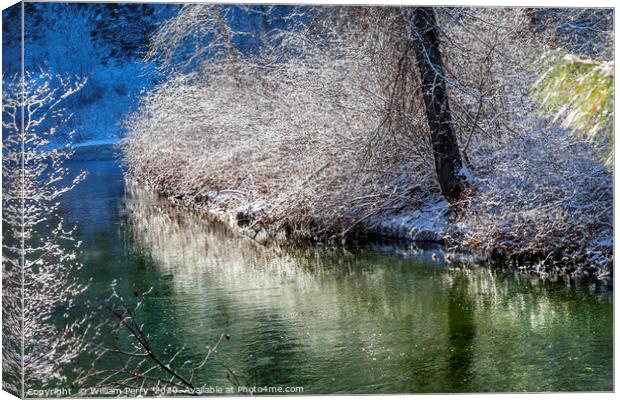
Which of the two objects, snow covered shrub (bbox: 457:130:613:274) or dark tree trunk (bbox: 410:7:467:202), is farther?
dark tree trunk (bbox: 410:7:467:202)

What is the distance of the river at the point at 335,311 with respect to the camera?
5.55 m

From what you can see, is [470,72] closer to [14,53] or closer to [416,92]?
[416,92]

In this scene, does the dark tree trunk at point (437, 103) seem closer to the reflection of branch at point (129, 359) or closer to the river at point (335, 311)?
the river at point (335, 311)

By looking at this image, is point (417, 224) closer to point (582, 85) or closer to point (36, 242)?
point (36, 242)

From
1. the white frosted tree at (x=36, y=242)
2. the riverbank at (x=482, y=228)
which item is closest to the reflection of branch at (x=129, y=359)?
the white frosted tree at (x=36, y=242)

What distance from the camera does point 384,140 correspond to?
7.96 m

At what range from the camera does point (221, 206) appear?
7621 millimetres

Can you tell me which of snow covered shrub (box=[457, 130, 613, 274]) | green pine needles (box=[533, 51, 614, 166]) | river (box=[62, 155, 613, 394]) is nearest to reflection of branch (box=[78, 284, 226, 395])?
river (box=[62, 155, 613, 394])

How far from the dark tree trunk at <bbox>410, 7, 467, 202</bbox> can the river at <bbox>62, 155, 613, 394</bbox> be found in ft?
2.54

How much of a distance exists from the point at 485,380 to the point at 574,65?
2.42 m

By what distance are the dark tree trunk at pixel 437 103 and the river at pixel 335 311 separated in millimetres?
776

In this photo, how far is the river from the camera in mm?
5547

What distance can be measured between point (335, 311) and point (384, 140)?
2.16 m

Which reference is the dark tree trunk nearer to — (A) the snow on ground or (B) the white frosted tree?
(A) the snow on ground
